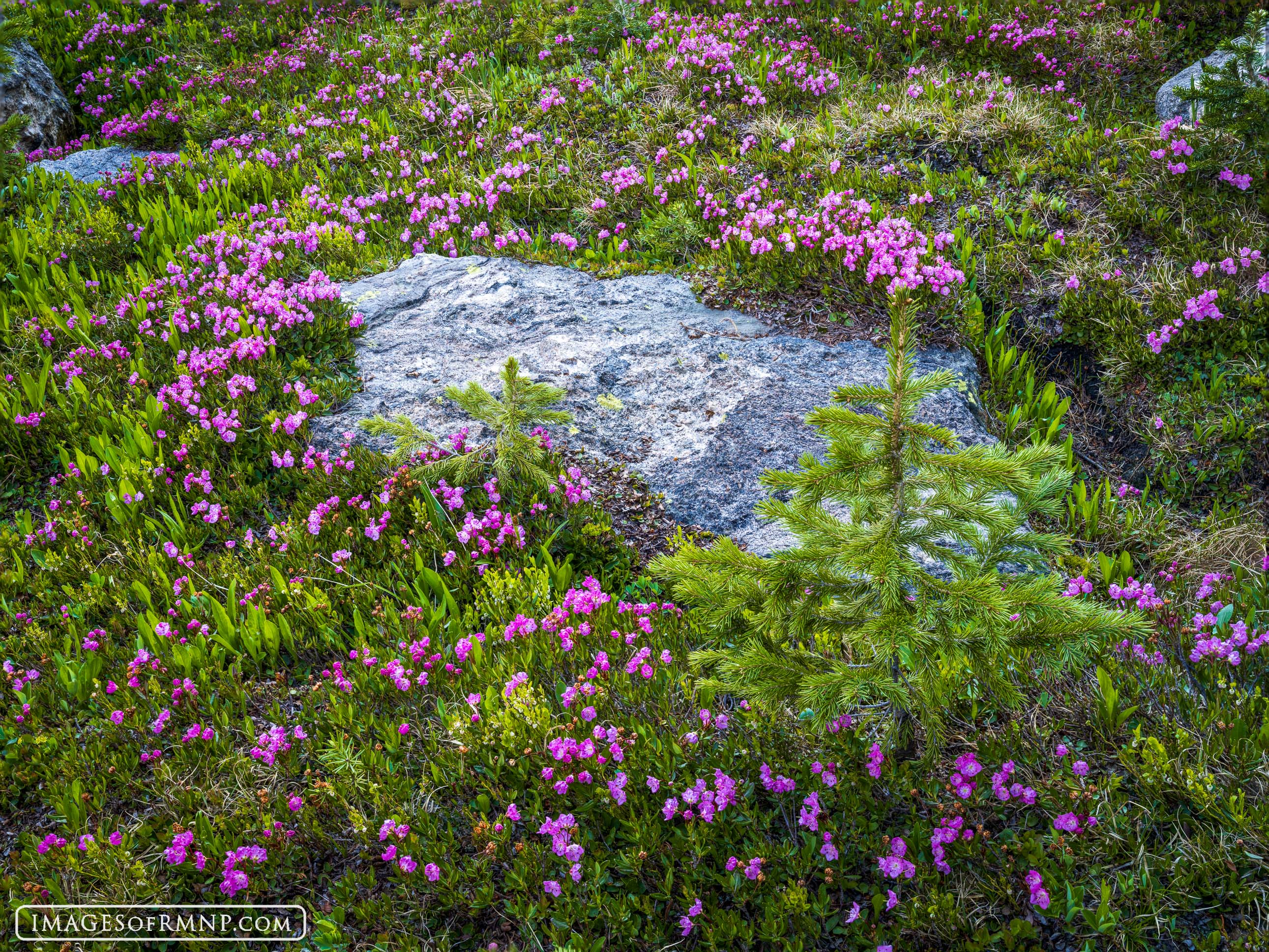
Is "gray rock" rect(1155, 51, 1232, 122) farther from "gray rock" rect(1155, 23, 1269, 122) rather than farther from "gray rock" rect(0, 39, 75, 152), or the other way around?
"gray rock" rect(0, 39, 75, 152)

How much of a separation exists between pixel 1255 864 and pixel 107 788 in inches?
180

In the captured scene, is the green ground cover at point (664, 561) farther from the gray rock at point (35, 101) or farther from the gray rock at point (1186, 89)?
the gray rock at point (35, 101)

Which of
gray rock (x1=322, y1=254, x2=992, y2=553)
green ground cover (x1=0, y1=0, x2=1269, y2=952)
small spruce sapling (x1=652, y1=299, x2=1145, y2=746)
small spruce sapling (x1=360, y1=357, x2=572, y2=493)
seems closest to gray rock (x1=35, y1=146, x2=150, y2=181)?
green ground cover (x1=0, y1=0, x2=1269, y2=952)

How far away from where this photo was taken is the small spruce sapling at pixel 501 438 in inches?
187

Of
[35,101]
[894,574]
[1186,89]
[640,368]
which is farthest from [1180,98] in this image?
[35,101]

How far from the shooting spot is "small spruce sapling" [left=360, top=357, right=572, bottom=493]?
4.75 metres

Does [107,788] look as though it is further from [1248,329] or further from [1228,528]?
[1248,329]

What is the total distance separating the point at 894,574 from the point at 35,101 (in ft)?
41.8

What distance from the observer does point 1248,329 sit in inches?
212

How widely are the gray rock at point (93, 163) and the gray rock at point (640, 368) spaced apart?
4.74 m

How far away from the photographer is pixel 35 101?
10.2 meters

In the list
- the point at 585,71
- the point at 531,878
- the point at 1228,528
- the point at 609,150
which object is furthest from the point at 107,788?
the point at 585,71

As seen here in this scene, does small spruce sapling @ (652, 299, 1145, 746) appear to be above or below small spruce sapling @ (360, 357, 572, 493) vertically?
above

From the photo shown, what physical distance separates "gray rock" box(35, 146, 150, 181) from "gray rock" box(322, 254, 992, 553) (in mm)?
4741
